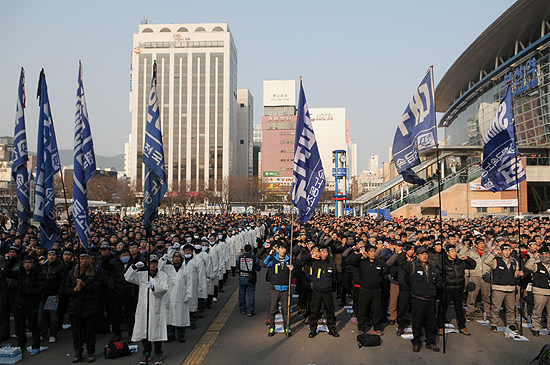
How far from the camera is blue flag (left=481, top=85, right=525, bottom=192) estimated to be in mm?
11461

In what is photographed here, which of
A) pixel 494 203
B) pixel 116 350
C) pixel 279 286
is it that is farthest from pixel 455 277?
pixel 494 203

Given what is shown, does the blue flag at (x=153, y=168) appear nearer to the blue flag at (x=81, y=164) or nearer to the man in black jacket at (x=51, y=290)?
the blue flag at (x=81, y=164)

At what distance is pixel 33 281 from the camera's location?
7.42 meters

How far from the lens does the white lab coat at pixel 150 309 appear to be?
6.74m

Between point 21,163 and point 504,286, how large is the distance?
426 inches

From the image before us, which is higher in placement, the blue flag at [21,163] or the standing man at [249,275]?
the blue flag at [21,163]

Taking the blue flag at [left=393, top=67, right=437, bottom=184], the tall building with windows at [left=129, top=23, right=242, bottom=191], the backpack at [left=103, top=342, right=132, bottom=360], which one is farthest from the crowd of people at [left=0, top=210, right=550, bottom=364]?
the tall building with windows at [left=129, top=23, right=242, bottom=191]

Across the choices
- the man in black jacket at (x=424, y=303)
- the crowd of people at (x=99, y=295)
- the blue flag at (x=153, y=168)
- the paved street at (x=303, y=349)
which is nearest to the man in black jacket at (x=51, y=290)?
the crowd of people at (x=99, y=295)

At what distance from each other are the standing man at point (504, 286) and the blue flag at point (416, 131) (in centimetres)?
235

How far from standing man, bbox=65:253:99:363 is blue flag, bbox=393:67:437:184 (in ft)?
22.4

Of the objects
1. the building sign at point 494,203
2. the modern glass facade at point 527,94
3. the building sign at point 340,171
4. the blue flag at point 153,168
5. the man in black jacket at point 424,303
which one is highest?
the modern glass facade at point 527,94

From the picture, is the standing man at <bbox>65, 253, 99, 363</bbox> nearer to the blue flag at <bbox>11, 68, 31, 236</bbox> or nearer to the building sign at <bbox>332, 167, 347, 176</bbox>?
the blue flag at <bbox>11, 68, 31, 236</bbox>

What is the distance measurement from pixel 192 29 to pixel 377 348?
367 ft

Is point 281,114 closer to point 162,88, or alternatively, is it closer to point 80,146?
Answer: point 162,88
